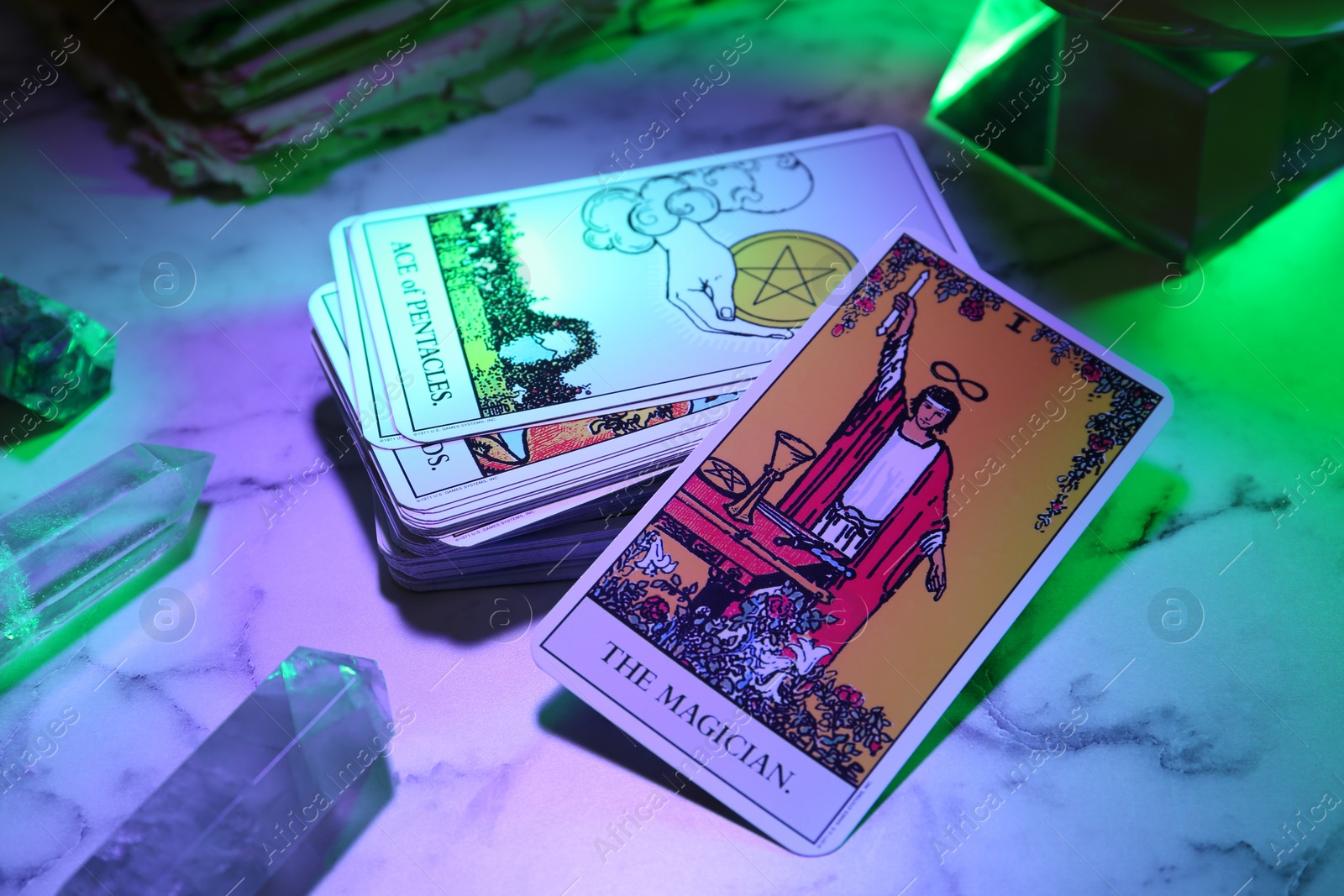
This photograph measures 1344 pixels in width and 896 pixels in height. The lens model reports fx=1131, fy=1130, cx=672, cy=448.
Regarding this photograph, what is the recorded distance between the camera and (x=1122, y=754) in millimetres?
764

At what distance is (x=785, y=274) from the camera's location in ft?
3.04

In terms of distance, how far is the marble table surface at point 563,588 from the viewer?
2.40 ft

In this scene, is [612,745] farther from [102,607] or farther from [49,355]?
[49,355]

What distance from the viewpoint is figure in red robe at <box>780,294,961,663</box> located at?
2.56 ft

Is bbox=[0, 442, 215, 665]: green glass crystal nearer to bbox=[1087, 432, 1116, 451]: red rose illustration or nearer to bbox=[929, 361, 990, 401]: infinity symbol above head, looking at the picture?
bbox=[929, 361, 990, 401]: infinity symbol above head

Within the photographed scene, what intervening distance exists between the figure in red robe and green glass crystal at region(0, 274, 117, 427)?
0.58 metres

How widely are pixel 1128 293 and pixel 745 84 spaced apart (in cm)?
43

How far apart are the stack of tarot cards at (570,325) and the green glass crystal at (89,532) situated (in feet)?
0.46

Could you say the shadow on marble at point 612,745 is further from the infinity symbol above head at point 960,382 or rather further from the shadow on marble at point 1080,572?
the infinity symbol above head at point 960,382

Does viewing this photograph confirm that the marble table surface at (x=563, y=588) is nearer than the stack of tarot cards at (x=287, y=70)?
Yes

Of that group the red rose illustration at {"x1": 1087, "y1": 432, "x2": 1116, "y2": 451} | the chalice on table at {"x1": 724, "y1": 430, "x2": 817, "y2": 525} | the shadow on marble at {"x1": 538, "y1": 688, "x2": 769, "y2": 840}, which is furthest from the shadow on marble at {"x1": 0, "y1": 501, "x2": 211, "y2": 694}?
the red rose illustration at {"x1": 1087, "y1": 432, "x2": 1116, "y2": 451}

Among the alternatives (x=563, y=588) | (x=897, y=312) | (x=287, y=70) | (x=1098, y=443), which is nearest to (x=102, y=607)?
(x=563, y=588)

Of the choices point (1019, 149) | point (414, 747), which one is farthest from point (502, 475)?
point (1019, 149)

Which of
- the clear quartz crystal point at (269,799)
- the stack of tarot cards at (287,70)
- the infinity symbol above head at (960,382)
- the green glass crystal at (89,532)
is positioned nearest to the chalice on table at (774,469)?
the infinity symbol above head at (960,382)
